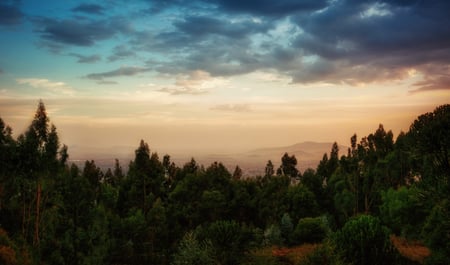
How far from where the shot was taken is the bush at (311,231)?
60.7m

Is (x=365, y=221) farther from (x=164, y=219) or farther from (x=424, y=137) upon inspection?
(x=164, y=219)

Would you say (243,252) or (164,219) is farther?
(164,219)

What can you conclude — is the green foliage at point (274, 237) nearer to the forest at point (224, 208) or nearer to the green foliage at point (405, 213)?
the forest at point (224, 208)

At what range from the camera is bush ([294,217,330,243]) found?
60.7 m

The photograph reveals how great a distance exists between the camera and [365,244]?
35438 mm

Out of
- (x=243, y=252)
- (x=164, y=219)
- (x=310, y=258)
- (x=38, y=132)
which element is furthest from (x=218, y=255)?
(x=164, y=219)

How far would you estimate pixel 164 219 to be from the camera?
236 feet

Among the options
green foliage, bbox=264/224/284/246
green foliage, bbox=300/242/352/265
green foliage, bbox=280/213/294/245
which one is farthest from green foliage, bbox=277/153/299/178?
green foliage, bbox=300/242/352/265

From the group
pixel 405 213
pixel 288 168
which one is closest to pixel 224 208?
pixel 405 213

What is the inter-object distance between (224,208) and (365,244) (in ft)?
152

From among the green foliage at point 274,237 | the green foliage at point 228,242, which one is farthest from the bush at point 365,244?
the green foliage at point 274,237

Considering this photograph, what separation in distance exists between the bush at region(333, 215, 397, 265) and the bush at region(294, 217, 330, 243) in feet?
79.8

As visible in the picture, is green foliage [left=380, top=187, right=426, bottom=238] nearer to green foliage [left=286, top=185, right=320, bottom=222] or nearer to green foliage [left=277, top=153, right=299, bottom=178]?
green foliage [left=286, top=185, right=320, bottom=222]

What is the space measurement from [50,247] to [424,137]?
136ft
